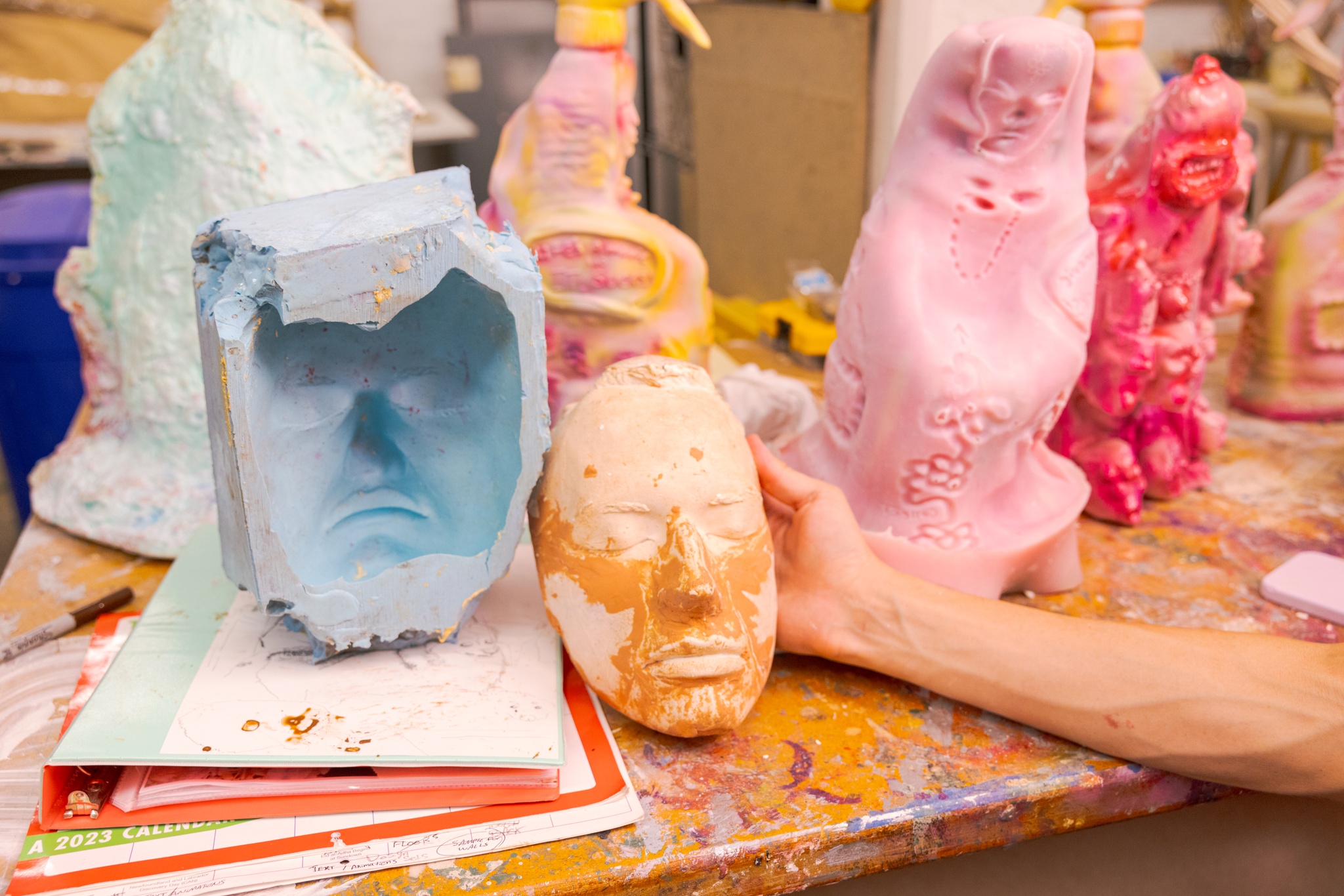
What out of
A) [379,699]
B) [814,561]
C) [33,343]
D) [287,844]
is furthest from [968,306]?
[33,343]

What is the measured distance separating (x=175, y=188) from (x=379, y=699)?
85 cm

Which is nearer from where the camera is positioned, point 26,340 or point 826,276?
point 26,340

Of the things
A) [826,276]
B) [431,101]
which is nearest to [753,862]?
[826,276]

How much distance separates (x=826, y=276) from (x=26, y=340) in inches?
65.6

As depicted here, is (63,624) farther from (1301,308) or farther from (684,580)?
(1301,308)

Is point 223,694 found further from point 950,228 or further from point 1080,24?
point 1080,24

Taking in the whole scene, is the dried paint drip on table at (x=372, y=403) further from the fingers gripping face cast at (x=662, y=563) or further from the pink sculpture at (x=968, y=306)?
the pink sculpture at (x=968, y=306)

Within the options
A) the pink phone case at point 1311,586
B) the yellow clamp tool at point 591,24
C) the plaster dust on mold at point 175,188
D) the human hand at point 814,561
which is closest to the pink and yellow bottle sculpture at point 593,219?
the yellow clamp tool at point 591,24

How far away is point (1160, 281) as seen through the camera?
1.42m

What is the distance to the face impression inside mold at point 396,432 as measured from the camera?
105cm

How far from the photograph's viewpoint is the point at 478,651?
3.52ft

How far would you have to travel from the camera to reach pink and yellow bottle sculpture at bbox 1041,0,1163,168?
1.58 meters

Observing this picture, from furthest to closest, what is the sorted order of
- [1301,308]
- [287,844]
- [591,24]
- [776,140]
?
1. [776,140]
2. [1301,308]
3. [591,24]
4. [287,844]

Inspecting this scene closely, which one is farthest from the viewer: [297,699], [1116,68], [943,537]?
[1116,68]
